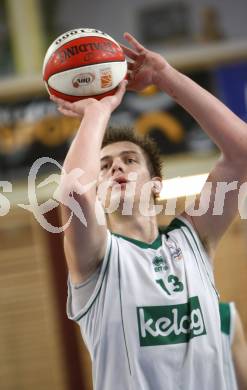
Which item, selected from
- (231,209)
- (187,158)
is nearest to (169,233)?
(231,209)

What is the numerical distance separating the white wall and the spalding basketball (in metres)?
4.13

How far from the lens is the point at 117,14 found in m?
6.57

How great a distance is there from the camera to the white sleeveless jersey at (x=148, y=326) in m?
2.22

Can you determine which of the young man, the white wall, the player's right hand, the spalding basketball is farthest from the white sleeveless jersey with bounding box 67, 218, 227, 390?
the white wall

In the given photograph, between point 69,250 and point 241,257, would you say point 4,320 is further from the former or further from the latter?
point 69,250

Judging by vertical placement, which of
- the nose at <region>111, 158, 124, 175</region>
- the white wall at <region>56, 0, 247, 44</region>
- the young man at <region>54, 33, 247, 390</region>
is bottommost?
the young man at <region>54, 33, 247, 390</region>

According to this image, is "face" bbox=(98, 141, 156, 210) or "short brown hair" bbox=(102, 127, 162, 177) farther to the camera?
"short brown hair" bbox=(102, 127, 162, 177)

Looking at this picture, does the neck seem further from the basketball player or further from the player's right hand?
the basketball player

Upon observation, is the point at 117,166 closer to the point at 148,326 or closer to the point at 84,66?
the point at 84,66

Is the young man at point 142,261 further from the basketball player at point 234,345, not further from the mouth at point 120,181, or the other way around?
the basketball player at point 234,345

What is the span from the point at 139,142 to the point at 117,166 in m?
0.31

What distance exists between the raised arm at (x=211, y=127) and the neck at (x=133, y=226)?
0.20m

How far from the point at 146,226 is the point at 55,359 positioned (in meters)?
3.92

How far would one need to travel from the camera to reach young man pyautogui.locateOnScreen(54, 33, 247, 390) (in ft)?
7.08
